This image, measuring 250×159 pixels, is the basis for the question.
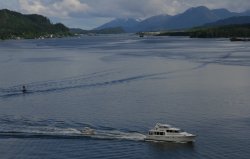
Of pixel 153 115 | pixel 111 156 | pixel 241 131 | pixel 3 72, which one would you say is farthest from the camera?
pixel 3 72

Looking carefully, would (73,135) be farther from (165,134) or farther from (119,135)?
(165,134)

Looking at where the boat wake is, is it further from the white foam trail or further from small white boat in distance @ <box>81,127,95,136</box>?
small white boat in distance @ <box>81,127,95,136</box>

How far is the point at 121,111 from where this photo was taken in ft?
189

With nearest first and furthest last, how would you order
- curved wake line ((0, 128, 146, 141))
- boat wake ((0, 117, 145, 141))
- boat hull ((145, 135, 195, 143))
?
1. boat hull ((145, 135, 195, 143))
2. curved wake line ((0, 128, 146, 141))
3. boat wake ((0, 117, 145, 141))

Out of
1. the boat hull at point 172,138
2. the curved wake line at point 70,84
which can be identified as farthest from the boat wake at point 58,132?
the curved wake line at point 70,84

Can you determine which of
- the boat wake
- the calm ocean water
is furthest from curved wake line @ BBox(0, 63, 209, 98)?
the boat wake

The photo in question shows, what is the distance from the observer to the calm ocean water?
4366cm

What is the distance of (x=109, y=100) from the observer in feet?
213

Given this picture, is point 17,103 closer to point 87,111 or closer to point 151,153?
point 87,111

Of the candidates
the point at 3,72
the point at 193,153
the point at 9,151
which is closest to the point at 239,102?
the point at 193,153

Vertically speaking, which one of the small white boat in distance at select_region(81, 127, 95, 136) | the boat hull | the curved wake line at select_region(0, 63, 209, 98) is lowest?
the curved wake line at select_region(0, 63, 209, 98)

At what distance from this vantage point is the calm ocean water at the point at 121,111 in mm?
43656

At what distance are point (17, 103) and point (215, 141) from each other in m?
27.8

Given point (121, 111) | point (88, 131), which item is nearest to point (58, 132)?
point (88, 131)
